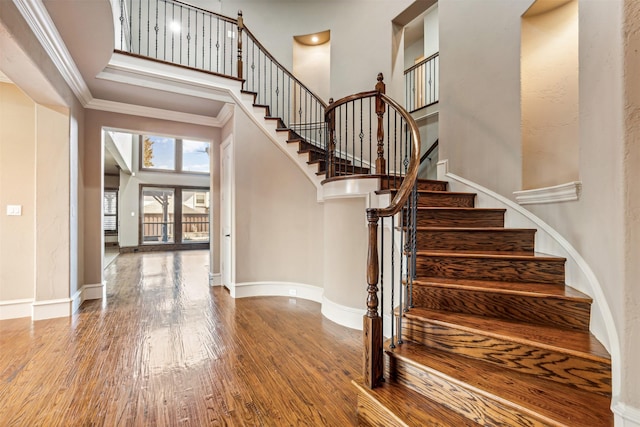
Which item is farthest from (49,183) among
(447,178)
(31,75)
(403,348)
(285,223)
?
(447,178)

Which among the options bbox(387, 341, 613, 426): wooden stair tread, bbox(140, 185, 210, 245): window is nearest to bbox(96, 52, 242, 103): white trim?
bbox(387, 341, 613, 426): wooden stair tread

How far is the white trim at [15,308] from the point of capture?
330 cm

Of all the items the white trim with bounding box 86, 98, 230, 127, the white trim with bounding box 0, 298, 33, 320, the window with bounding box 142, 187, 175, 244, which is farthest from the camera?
the window with bounding box 142, 187, 175, 244

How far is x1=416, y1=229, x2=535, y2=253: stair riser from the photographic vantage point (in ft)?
7.84

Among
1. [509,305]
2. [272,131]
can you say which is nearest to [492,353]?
[509,305]

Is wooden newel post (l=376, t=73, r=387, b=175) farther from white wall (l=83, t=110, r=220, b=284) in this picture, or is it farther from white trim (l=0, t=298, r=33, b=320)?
white trim (l=0, t=298, r=33, b=320)

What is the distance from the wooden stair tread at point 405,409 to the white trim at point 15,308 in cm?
392

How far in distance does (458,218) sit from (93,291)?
15.3ft

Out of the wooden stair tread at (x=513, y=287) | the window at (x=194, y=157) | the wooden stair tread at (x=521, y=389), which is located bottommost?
the wooden stair tread at (x=521, y=389)

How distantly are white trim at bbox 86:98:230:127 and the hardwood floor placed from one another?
8.66 feet

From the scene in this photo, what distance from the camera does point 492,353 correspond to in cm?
157

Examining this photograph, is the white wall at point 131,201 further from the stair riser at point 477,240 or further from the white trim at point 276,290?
the stair riser at point 477,240

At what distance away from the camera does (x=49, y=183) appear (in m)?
3.28

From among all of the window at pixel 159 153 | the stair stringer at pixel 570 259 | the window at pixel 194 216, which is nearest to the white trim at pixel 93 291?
the stair stringer at pixel 570 259
